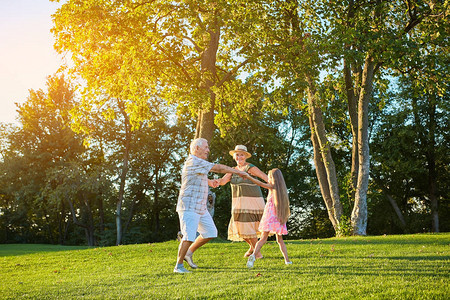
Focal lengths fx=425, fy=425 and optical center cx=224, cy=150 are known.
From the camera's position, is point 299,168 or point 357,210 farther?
point 299,168

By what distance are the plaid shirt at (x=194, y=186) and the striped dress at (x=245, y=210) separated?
1.91 metres

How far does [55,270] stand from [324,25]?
13.2m

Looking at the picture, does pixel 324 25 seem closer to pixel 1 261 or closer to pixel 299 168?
pixel 1 261

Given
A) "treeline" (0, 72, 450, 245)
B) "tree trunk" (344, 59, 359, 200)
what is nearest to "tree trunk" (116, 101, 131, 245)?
"treeline" (0, 72, 450, 245)

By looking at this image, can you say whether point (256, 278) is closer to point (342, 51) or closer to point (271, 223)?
point (271, 223)

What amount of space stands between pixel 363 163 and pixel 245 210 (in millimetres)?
10286

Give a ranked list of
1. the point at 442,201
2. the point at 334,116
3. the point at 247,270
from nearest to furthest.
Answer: the point at 247,270, the point at 334,116, the point at 442,201

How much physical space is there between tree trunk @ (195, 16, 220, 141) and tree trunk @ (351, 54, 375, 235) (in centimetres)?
647

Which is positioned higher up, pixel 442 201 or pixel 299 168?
pixel 299 168

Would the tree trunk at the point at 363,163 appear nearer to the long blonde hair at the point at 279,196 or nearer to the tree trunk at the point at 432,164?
the long blonde hair at the point at 279,196

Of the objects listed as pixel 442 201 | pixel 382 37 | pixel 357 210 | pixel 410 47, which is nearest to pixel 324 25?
pixel 382 37

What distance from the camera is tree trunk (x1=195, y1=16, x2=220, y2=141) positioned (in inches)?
595

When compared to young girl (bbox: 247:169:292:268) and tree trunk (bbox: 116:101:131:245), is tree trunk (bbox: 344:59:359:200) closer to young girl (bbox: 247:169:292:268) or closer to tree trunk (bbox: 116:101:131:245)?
A: young girl (bbox: 247:169:292:268)

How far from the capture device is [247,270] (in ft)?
24.2
